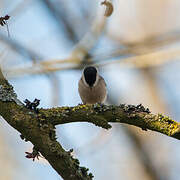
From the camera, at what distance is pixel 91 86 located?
4.41m

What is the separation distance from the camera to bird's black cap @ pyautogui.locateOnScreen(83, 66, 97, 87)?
4.36 metres

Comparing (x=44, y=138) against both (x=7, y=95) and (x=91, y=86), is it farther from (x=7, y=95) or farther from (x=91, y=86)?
(x=91, y=86)

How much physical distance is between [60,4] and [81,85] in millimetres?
1747

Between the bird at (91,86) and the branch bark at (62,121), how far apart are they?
197 centimetres

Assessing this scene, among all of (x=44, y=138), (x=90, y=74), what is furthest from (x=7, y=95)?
(x=90, y=74)

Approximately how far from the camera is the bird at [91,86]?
172 inches

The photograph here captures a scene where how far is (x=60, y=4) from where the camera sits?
571cm

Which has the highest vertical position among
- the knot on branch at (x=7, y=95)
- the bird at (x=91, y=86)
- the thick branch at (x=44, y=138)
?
the bird at (x=91, y=86)

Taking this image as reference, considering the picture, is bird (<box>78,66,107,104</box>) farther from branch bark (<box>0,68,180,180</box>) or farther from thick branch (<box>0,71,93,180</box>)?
thick branch (<box>0,71,93,180</box>)

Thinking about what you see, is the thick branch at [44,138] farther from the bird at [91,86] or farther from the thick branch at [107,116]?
the bird at [91,86]

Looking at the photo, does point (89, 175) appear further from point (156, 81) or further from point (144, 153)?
point (156, 81)

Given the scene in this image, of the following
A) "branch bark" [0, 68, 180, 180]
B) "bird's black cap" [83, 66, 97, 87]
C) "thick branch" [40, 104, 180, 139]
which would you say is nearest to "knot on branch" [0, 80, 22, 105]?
"branch bark" [0, 68, 180, 180]

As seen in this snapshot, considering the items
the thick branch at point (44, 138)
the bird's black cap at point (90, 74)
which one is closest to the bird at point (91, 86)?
the bird's black cap at point (90, 74)

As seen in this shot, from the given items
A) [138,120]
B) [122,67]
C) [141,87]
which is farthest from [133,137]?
[138,120]
